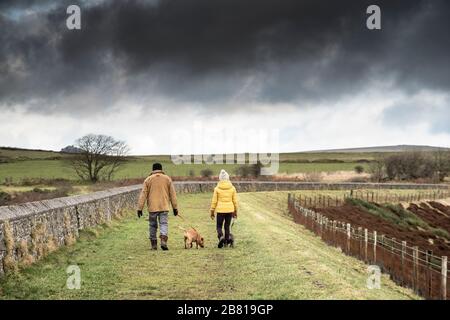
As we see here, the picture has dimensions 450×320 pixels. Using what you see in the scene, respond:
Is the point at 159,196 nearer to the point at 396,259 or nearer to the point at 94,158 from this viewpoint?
the point at 396,259

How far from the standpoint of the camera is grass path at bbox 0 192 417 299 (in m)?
11.0

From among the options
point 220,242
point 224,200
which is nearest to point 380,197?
point 220,242

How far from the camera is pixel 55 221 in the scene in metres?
15.7

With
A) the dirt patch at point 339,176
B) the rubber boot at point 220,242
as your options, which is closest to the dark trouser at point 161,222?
the rubber boot at point 220,242

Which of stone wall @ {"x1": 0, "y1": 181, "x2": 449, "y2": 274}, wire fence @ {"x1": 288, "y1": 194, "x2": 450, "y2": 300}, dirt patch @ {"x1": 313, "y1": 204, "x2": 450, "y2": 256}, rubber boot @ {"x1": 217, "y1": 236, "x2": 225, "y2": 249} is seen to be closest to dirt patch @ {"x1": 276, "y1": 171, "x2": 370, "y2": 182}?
dirt patch @ {"x1": 313, "y1": 204, "x2": 450, "y2": 256}

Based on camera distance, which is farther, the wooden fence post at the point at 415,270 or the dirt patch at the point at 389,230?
the dirt patch at the point at 389,230

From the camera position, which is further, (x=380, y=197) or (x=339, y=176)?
(x=339, y=176)

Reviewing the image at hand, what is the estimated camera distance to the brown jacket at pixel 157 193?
1583 centimetres

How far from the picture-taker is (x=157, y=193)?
15891 millimetres

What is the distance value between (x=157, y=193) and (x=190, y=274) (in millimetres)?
3616

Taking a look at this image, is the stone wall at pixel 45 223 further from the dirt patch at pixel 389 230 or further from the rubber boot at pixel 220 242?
the dirt patch at pixel 389 230

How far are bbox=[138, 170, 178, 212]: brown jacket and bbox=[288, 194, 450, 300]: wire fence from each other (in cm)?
641

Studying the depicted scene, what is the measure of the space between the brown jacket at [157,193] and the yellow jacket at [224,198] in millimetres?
1086

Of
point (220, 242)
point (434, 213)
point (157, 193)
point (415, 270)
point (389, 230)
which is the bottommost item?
point (434, 213)
